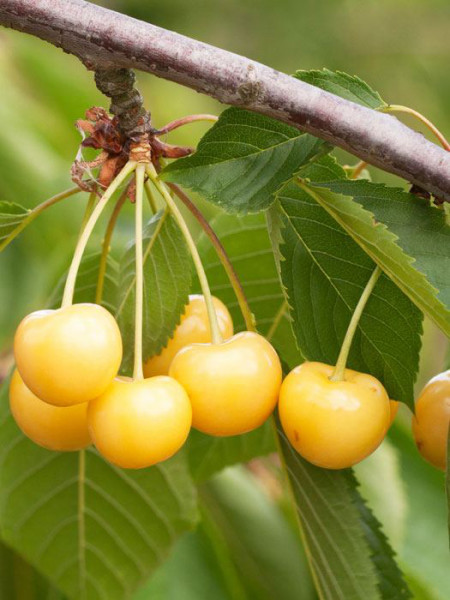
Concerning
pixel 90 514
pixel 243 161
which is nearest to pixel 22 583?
pixel 90 514

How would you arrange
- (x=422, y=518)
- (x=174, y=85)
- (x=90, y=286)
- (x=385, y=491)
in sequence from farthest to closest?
(x=174, y=85) < (x=422, y=518) < (x=385, y=491) < (x=90, y=286)

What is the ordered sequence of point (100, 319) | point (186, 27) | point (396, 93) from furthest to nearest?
point (396, 93) → point (186, 27) → point (100, 319)

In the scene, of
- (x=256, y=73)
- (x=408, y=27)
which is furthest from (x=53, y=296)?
(x=408, y=27)

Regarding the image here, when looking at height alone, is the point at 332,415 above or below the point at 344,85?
below

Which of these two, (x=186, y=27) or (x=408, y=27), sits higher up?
(x=408, y=27)

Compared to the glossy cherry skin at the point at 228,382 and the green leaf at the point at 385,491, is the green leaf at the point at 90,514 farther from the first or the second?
the glossy cherry skin at the point at 228,382

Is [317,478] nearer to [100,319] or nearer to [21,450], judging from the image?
[100,319]

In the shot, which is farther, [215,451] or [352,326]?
[215,451]

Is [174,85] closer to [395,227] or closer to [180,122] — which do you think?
[180,122]
